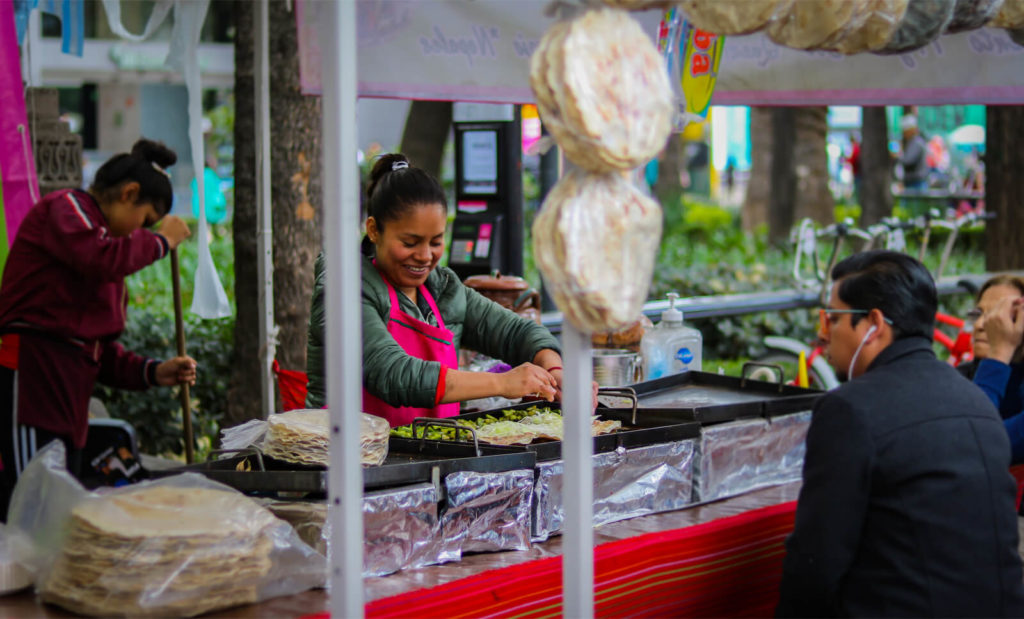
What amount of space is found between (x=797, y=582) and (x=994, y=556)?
1.41ft

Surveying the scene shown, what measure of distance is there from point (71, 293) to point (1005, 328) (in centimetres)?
320

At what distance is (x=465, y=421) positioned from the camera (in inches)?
110

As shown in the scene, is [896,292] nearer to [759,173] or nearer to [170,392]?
[170,392]

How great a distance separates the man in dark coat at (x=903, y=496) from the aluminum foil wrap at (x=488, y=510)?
0.61 m

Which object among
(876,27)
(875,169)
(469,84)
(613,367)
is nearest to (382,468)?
(613,367)

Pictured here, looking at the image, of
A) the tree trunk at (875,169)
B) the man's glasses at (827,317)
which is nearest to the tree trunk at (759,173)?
the tree trunk at (875,169)

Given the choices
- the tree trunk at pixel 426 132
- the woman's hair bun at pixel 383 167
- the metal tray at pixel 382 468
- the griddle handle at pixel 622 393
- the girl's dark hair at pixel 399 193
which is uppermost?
the tree trunk at pixel 426 132

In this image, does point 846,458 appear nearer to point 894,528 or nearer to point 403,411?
point 894,528

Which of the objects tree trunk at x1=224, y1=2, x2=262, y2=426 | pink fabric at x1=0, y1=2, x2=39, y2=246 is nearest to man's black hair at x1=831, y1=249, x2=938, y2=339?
pink fabric at x1=0, y1=2, x2=39, y2=246

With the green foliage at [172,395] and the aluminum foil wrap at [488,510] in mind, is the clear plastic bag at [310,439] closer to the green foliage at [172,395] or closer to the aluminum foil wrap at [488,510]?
the aluminum foil wrap at [488,510]

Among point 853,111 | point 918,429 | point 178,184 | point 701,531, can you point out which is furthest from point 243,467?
point 853,111

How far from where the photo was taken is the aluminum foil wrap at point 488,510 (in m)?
2.32

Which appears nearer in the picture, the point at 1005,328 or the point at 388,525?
the point at 388,525

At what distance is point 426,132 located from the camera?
8492 millimetres
